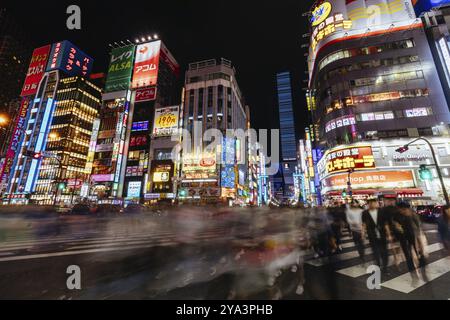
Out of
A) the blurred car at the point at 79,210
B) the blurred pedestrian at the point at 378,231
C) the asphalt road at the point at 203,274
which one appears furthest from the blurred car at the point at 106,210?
the blurred pedestrian at the point at 378,231

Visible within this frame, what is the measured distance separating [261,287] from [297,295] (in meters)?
0.74

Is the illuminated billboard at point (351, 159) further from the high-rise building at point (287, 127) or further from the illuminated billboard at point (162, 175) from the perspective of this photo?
the high-rise building at point (287, 127)

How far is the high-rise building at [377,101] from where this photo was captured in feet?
97.6

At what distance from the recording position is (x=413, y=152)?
99.6 feet

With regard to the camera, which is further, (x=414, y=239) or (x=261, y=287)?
(x=414, y=239)

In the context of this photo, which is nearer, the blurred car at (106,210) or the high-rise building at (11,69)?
the blurred car at (106,210)

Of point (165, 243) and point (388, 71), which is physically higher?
point (388, 71)

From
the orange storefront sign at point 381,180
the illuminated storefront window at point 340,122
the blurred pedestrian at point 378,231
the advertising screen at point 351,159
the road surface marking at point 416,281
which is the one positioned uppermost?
the illuminated storefront window at point 340,122

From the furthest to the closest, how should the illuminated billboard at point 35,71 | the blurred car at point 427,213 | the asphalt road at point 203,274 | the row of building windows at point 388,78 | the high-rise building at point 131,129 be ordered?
1. the illuminated billboard at point 35,71
2. the high-rise building at point 131,129
3. the row of building windows at point 388,78
4. the blurred car at point 427,213
5. the asphalt road at point 203,274

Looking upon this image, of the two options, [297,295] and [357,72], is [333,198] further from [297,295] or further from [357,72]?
[297,295]

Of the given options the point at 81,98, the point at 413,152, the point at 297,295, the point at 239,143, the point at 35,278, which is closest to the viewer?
the point at 297,295

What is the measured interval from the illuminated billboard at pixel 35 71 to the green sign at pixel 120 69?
28151 mm
